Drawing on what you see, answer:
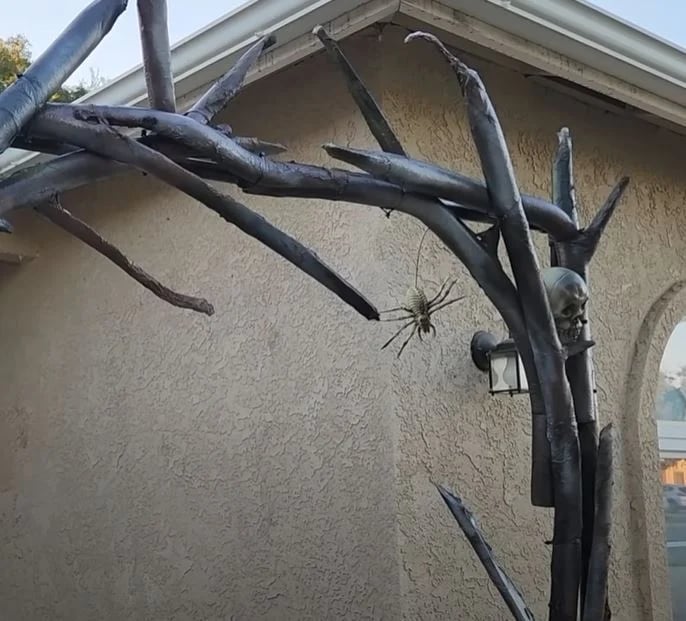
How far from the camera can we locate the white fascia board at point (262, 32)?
190 inches

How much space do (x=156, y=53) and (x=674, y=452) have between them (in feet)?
18.8

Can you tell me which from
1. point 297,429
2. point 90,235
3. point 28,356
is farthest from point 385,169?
point 28,356

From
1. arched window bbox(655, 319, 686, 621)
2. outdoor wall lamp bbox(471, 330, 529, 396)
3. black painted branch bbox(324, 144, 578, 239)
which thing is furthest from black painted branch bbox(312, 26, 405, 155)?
arched window bbox(655, 319, 686, 621)

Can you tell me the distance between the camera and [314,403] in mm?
5422

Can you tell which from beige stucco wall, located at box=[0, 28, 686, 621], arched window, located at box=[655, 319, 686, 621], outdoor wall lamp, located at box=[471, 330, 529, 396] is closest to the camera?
outdoor wall lamp, located at box=[471, 330, 529, 396]

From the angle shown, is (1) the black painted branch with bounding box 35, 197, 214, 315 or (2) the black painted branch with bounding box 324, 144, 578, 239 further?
(2) the black painted branch with bounding box 324, 144, 578, 239

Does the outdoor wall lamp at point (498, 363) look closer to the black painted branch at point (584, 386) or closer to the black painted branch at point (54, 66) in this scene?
the black painted branch at point (584, 386)

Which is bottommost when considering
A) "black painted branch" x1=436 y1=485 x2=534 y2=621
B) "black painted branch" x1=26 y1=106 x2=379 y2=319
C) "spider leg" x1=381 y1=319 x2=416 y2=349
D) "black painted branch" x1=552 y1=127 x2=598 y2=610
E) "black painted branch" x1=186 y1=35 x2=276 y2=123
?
"black painted branch" x1=436 y1=485 x2=534 y2=621

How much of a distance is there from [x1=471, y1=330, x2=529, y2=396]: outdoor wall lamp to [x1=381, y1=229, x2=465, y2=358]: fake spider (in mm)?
296

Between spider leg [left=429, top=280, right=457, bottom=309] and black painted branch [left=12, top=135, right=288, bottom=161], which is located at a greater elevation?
spider leg [left=429, top=280, right=457, bottom=309]

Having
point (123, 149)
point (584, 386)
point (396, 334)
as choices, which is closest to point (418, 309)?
point (396, 334)

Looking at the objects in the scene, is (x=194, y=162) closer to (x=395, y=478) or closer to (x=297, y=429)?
(x=395, y=478)

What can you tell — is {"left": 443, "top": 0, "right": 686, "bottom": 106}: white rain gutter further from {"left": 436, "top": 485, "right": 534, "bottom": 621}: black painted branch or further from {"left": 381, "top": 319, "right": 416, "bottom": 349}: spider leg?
{"left": 436, "top": 485, "right": 534, "bottom": 621}: black painted branch

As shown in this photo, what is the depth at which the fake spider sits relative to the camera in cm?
479
